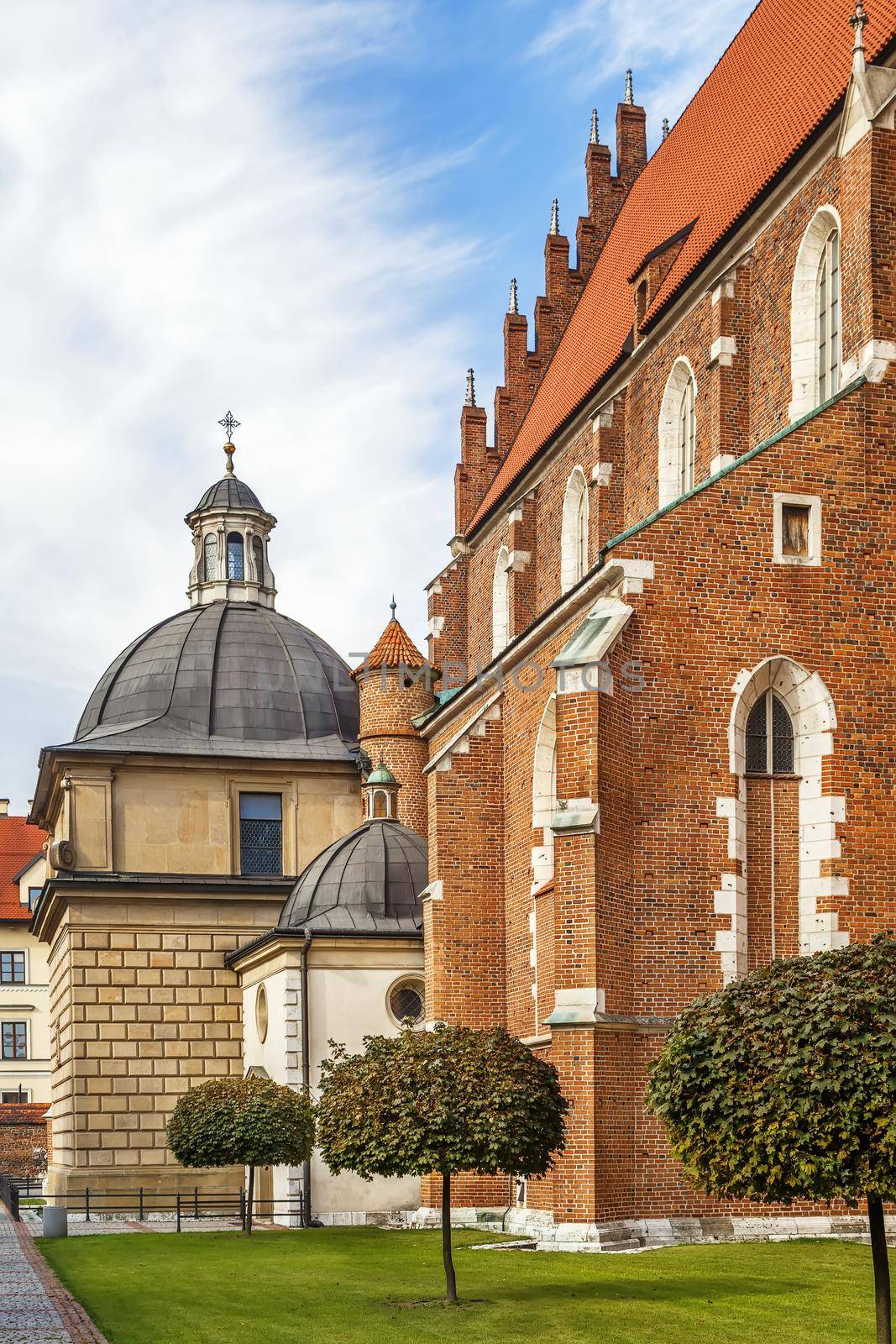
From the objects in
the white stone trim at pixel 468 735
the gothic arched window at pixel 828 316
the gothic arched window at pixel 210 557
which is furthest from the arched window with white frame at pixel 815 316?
the gothic arched window at pixel 210 557

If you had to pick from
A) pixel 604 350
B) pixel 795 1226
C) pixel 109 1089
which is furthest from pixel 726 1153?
pixel 109 1089

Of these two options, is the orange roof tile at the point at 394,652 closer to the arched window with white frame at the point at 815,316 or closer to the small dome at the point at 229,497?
the small dome at the point at 229,497

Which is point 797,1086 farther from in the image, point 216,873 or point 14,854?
point 14,854

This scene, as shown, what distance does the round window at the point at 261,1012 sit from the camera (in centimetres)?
3447

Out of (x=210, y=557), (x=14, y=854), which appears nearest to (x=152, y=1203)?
(x=210, y=557)

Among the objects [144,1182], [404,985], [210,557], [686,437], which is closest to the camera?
[686,437]

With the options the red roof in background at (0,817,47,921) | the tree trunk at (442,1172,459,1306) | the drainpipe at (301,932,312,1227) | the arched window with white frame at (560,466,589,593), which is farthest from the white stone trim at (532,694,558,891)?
the red roof in background at (0,817,47,921)

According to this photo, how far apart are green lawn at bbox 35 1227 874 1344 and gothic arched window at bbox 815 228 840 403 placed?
10570 millimetres

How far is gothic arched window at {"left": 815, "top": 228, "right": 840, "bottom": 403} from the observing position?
78.2 feet

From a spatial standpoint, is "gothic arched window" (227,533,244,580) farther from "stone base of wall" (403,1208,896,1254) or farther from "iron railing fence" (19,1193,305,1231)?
"stone base of wall" (403,1208,896,1254)

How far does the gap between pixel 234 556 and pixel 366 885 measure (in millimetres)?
13151

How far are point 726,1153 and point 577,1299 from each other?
442 centimetres

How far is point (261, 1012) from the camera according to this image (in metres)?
34.8

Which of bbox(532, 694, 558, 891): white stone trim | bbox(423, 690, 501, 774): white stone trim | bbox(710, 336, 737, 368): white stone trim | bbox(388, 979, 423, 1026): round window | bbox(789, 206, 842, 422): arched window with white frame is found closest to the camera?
bbox(789, 206, 842, 422): arched window with white frame
